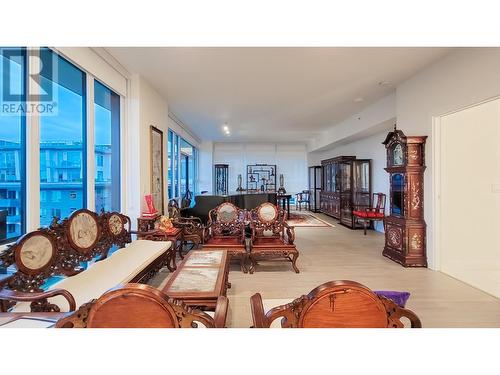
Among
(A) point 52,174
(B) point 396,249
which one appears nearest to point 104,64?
(A) point 52,174

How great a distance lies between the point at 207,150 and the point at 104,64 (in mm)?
7602

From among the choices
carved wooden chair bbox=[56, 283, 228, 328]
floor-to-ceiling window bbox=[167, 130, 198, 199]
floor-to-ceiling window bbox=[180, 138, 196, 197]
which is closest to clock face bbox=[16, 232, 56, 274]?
carved wooden chair bbox=[56, 283, 228, 328]

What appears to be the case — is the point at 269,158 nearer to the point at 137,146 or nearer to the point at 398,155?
the point at 398,155

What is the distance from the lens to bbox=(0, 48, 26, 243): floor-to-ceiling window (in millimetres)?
2285

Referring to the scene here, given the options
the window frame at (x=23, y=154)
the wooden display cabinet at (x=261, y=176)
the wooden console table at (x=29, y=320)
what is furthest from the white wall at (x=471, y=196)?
the wooden display cabinet at (x=261, y=176)

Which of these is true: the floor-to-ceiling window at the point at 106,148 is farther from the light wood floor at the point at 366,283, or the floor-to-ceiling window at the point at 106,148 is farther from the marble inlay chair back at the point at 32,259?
the light wood floor at the point at 366,283

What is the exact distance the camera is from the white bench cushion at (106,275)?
2.10m

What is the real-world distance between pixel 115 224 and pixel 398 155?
4.61 meters

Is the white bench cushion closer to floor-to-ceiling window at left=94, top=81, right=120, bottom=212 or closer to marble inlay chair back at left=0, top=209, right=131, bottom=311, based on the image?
marble inlay chair back at left=0, top=209, right=131, bottom=311

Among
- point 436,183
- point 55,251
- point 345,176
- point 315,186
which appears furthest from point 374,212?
point 55,251

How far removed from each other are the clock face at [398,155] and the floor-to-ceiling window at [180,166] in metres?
4.95

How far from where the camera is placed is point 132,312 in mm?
1078

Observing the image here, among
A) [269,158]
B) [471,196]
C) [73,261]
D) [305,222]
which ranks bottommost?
[305,222]
